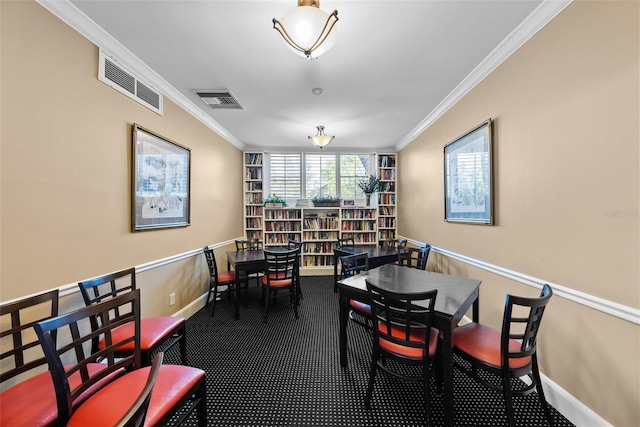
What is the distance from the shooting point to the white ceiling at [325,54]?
67.2 inches

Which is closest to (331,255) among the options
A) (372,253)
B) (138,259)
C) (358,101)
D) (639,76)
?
(372,253)

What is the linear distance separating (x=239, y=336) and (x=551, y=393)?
9.08 ft

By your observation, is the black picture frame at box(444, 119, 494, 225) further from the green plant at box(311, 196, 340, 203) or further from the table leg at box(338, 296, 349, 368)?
the green plant at box(311, 196, 340, 203)

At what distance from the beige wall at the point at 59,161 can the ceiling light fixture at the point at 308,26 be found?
1.56m

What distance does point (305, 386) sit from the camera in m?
1.95

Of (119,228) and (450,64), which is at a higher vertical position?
(450,64)

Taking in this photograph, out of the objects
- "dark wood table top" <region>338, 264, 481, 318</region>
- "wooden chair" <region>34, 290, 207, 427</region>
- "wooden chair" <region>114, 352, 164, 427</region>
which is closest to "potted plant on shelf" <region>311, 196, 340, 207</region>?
"dark wood table top" <region>338, 264, 481, 318</region>

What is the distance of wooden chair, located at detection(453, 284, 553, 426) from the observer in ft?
4.49

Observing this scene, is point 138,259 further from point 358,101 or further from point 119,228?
point 358,101

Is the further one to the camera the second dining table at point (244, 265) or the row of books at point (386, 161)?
the row of books at point (386, 161)

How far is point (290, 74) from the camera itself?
2.46 metres

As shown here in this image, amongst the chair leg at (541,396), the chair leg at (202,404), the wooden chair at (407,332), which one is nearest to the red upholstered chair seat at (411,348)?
the wooden chair at (407,332)

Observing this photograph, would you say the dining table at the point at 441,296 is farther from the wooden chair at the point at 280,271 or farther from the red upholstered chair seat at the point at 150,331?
the red upholstered chair seat at the point at 150,331

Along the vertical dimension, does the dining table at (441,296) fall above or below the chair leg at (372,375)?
above
